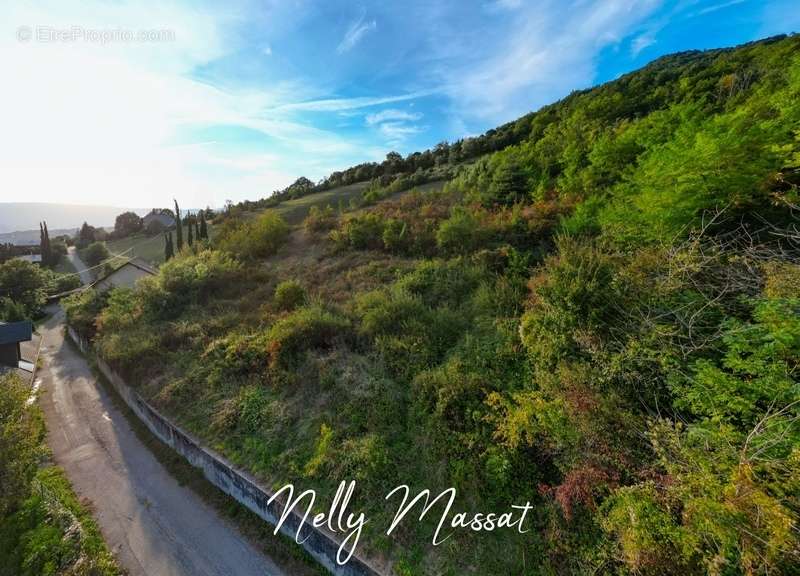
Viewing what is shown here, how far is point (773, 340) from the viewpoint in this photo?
14.3 ft

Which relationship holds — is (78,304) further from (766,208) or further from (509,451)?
(766,208)

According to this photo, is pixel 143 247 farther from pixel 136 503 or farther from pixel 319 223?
pixel 136 503

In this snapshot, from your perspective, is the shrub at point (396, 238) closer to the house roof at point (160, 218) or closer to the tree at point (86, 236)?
the house roof at point (160, 218)

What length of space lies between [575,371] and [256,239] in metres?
19.8

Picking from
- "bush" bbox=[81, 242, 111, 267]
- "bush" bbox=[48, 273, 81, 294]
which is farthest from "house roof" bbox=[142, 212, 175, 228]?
"bush" bbox=[48, 273, 81, 294]

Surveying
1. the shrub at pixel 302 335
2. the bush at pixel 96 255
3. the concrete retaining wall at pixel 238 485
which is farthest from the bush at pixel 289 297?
the bush at pixel 96 255

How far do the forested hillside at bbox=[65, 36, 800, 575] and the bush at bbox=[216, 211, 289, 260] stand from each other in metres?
7.47

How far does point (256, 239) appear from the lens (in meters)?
20.7

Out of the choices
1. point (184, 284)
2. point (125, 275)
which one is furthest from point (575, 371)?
point (125, 275)

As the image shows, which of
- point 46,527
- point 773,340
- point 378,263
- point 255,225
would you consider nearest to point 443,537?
point 773,340

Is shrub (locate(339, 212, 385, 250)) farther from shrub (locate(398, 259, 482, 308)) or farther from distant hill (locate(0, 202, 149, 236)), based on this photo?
distant hill (locate(0, 202, 149, 236))

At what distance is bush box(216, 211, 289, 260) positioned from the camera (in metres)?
20.4

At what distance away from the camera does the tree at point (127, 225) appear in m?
53.2

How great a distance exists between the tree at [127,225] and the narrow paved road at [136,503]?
172ft
